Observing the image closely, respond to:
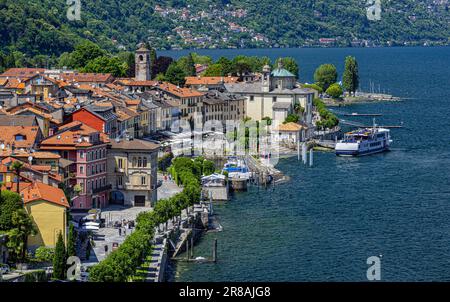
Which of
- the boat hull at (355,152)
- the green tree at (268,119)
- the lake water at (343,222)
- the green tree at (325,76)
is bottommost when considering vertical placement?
the lake water at (343,222)

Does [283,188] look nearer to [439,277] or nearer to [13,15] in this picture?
[439,277]

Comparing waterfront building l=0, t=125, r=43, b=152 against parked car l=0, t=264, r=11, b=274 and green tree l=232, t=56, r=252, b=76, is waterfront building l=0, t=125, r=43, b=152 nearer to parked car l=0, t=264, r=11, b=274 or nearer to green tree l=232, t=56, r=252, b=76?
parked car l=0, t=264, r=11, b=274

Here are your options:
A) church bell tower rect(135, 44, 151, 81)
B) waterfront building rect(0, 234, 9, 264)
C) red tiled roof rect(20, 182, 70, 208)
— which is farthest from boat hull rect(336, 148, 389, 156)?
waterfront building rect(0, 234, 9, 264)

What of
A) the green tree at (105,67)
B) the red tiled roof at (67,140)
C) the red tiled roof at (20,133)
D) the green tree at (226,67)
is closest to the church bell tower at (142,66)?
the green tree at (105,67)

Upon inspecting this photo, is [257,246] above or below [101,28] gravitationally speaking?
below

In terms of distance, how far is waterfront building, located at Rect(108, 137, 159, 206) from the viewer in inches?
1405

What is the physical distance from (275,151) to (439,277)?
31872 mm

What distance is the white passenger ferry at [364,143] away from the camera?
5888 centimetres

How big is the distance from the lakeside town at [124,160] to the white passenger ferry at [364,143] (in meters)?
2.42

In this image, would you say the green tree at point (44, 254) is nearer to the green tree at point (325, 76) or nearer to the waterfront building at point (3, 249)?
the waterfront building at point (3, 249)

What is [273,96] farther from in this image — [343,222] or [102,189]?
[102,189]

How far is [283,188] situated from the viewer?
44375 millimetres
